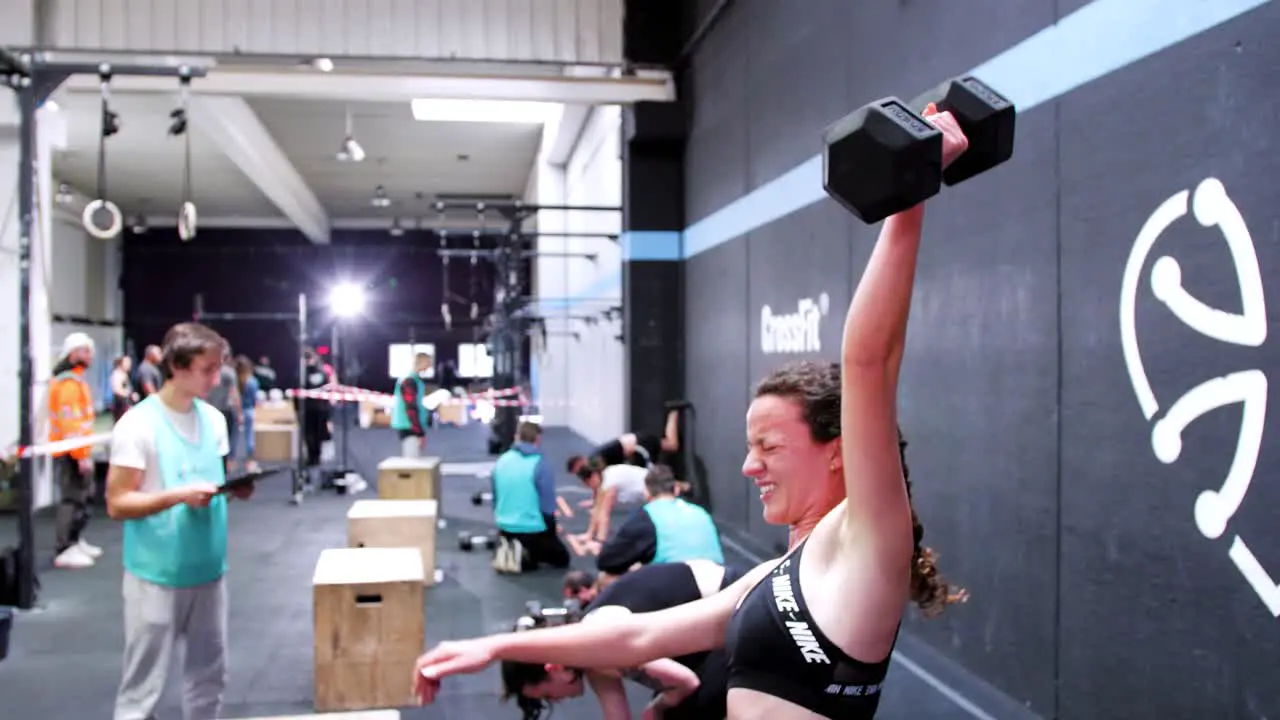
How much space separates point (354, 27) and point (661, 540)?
6.14m

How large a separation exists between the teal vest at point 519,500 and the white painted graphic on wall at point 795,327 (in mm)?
1720

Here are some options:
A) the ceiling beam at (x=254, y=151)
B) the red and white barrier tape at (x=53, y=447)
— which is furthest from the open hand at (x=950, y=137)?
the ceiling beam at (x=254, y=151)

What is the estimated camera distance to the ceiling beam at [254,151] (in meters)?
11.6

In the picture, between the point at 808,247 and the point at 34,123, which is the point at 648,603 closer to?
the point at 808,247

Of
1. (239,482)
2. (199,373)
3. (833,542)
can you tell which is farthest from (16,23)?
(833,542)

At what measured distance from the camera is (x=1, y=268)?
834 cm

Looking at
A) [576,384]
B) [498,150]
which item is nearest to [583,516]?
[576,384]

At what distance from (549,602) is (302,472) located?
16.5 feet

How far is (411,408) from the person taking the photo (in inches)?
341

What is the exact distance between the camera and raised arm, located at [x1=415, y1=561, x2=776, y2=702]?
1337 millimetres

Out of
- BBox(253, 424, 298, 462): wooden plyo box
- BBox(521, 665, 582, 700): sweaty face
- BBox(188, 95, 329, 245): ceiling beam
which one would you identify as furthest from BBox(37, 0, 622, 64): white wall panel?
BBox(521, 665, 582, 700): sweaty face

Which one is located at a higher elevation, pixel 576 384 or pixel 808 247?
pixel 808 247

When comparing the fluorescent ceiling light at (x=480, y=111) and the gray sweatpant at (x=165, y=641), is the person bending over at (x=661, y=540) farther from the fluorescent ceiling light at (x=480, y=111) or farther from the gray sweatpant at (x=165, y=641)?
the fluorescent ceiling light at (x=480, y=111)

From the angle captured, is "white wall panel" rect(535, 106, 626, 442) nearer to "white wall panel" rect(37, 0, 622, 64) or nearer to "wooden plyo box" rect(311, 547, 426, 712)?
"white wall panel" rect(37, 0, 622, 64)
